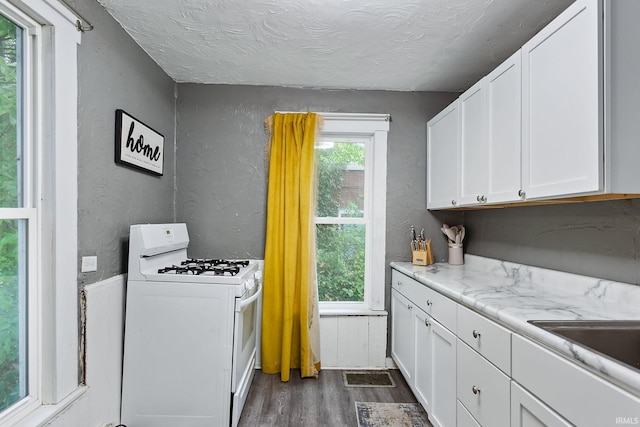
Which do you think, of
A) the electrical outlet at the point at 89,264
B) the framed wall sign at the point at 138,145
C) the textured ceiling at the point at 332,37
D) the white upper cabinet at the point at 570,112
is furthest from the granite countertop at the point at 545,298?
the framed wall sign at the point at 138,145

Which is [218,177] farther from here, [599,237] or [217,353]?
[599,237]

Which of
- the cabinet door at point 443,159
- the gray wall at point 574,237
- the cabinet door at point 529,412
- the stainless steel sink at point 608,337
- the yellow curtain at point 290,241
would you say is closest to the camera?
the cabinet door at point 529,412

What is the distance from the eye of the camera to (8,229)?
53.4 inches

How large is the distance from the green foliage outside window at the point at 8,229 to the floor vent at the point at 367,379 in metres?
1.96

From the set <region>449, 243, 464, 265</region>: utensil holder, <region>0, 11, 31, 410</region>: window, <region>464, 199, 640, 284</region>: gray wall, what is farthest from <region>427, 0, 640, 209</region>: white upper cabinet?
<region>0, 11, 31, 410</region>: window

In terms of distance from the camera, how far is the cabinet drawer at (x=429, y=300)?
1772 mm

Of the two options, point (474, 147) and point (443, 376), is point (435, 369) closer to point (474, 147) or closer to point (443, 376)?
point (443, 376)

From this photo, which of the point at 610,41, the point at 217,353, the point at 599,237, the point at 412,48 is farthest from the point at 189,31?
the point at 599,237

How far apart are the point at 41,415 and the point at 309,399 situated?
1.50 m

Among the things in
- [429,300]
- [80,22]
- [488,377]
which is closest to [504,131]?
[429,300]

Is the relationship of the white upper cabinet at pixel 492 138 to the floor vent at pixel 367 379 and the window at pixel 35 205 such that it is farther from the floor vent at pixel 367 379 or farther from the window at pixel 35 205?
the window at pixel 35 205

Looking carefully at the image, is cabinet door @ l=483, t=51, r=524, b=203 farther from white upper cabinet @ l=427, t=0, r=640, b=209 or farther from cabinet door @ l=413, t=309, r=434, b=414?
cabinet door @ l=413, t=309, r=434, b=414

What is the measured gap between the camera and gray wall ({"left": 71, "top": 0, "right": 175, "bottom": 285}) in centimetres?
165

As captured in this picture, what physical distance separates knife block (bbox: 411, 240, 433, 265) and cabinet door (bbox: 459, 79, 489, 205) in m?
0.59
